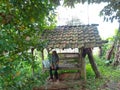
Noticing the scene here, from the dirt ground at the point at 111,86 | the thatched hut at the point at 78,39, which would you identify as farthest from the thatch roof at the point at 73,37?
the dirt ground at the point at 111,86

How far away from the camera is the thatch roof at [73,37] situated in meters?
11.2

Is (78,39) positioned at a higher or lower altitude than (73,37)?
lower

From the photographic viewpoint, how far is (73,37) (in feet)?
38.7

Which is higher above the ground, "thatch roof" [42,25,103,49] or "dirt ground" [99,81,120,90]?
"thatch roof" [42,25,103,49]

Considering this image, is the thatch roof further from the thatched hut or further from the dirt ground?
the dirt ground

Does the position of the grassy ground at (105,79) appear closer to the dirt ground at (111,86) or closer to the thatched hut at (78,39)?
the dirt ground at (111,86)

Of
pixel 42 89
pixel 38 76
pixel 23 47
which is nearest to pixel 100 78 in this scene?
pixel 42 89

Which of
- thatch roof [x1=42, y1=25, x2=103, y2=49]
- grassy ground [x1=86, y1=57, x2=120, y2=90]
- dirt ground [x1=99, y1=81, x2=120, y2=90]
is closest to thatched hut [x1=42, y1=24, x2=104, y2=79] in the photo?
thatch roof [x1=42, y1=25, x2=103, y2=49]

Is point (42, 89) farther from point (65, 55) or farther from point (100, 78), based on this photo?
point (100, 78)

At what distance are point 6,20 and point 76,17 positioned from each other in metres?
24.3

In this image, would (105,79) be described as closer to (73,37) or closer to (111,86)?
(111,86)

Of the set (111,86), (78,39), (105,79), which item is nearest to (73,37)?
(78,39)

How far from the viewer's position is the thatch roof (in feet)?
36.6

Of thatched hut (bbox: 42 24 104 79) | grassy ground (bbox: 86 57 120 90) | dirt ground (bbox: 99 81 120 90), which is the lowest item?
dirt ground (bbox: 99 81 120 90)
